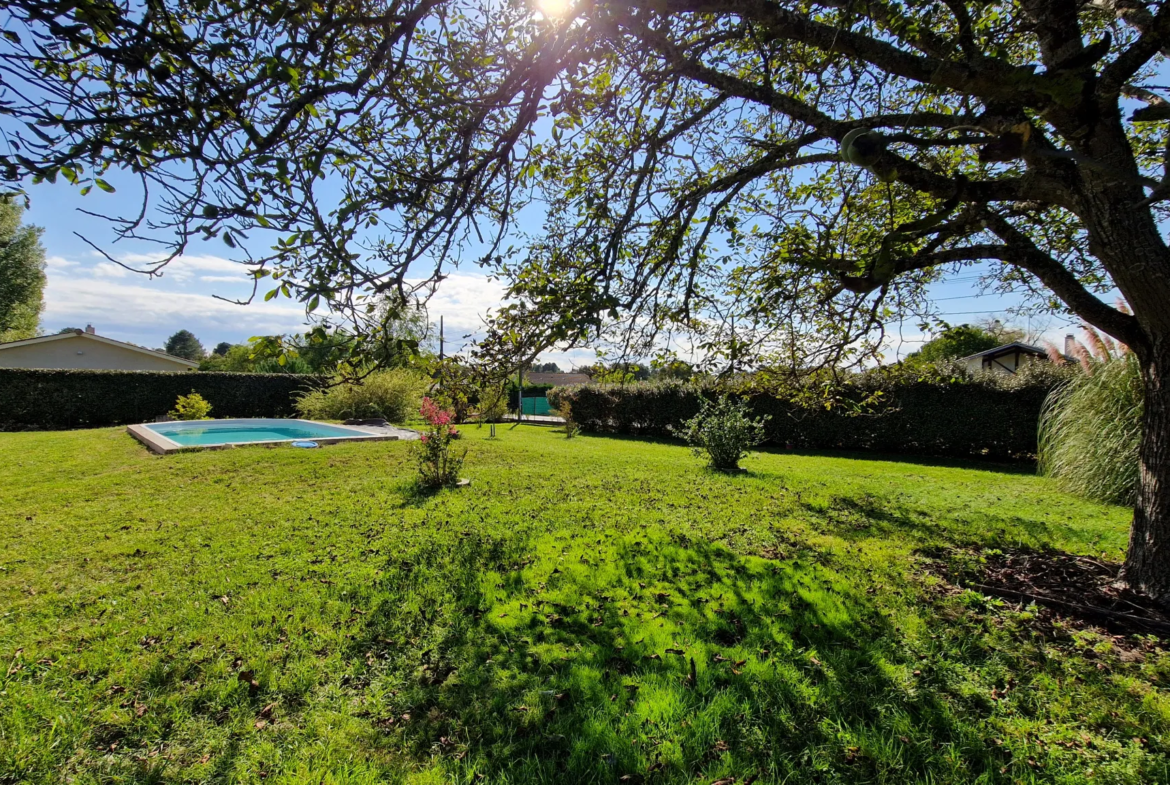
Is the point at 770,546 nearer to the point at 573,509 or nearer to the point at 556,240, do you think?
the point at 573,509

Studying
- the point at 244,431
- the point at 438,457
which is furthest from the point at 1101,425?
the point at 244,431

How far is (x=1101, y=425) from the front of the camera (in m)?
6.49

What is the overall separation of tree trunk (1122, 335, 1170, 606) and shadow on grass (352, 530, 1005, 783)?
180cm

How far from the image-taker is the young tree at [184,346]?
6931 cm

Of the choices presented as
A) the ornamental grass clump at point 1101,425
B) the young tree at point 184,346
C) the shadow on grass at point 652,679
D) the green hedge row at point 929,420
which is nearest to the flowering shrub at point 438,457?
the shadow on grass at point 652,679

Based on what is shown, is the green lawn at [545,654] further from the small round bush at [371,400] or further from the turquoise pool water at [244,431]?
the small round bush at [371,400]

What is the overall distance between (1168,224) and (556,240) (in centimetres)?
609

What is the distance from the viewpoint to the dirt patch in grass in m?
3.02

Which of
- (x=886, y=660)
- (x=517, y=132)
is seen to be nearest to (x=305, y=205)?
(x=517, y=132)

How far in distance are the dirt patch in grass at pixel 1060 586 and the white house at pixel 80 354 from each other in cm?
2850

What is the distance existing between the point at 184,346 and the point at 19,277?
57.0 meters

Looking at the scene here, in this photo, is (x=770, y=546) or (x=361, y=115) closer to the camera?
(x=361, y=115)

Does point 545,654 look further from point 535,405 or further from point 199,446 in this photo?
point 535,405

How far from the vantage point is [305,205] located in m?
2.35
